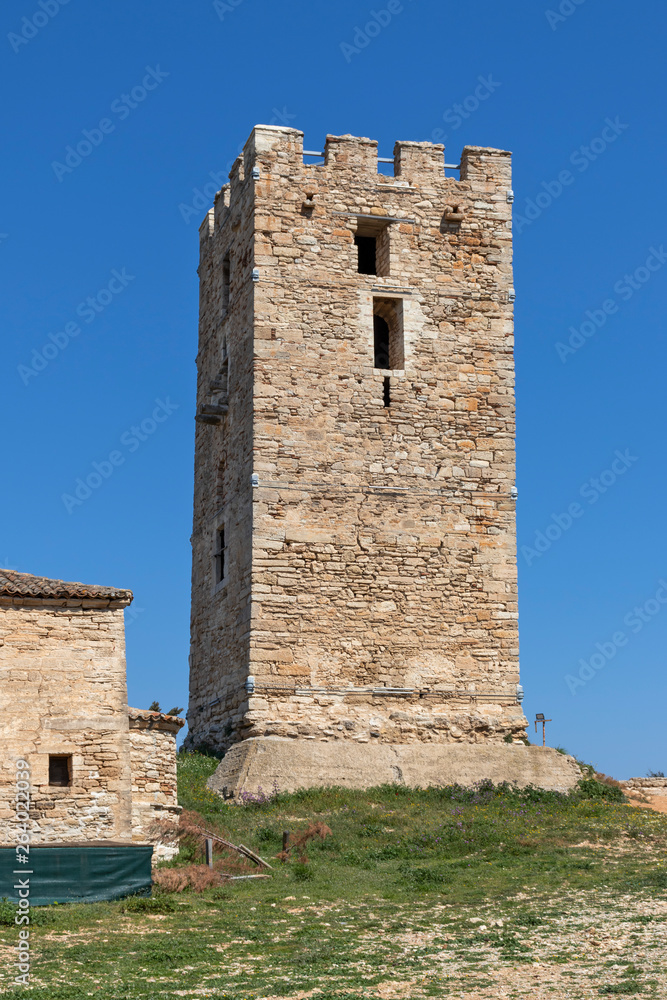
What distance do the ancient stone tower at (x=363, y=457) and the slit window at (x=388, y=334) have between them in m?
0.04

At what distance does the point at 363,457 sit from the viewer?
20641 mm

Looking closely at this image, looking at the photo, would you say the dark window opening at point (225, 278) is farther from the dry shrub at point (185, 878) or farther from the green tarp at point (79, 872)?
the green tarp at point (79, 872)

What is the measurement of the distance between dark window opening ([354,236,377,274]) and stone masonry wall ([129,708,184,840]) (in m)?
9.28

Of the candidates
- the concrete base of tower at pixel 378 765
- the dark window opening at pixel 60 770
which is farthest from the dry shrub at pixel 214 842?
the dark window opening at pixel 60 770

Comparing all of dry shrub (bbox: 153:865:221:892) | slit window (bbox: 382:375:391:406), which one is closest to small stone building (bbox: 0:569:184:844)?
dry shrub (bbox: 153:865:221:892)

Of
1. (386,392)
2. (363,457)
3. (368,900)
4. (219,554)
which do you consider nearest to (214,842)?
(368,900)

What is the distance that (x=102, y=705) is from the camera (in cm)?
1541

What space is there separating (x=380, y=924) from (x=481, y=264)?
12.8 meters

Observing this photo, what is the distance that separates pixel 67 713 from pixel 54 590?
1.47 metres

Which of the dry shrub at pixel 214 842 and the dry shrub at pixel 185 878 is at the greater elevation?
the dry shrub at pixel 214 842

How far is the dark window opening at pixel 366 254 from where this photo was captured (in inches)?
877

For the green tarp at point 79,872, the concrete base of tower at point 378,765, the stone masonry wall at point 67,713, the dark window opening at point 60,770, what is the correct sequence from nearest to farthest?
the green tarp at point 79,872, the stone masonry wall at point 67,713, the dark window opening at point 60,770, the concrete base of tower at point 378,765

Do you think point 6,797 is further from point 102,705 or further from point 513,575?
point 513,575

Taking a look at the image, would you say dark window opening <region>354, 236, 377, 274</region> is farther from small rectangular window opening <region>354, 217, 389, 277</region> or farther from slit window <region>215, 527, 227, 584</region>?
slit window <region>215, 527, 227, 584</region>
